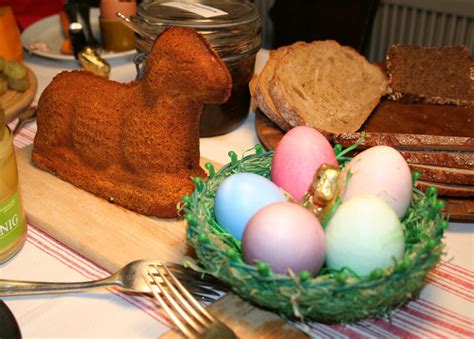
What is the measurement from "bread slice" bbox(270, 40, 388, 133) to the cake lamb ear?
31cm

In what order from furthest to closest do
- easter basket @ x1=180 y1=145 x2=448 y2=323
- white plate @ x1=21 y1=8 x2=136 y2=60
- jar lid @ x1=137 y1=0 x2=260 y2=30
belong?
white plate @ x1=21 y1=8 x2=136 y2=60 → jar lid @ x1=137 y1=0 x2=260 y2=30 → easter basket @ x1=180 y1=145 x2=448 y2=323

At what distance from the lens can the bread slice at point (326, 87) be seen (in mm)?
1190

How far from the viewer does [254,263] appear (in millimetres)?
684

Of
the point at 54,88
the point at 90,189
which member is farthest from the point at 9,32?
the point at 90,189

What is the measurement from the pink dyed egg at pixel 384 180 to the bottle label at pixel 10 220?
48cm

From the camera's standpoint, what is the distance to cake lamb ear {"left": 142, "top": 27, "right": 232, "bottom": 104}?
857 millimetres

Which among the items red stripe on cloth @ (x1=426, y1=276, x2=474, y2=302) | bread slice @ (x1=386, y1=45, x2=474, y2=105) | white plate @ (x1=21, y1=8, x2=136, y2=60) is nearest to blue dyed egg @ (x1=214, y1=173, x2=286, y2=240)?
red stripe on cloth @ (x1=426, y1=276, x2=474, y2=302)

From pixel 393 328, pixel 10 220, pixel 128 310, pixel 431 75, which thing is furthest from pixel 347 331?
pixel 431 75

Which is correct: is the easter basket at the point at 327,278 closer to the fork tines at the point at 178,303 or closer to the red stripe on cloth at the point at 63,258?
the fork tines at the point at 178,303

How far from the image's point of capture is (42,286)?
77cm

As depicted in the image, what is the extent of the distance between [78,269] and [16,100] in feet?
2.16

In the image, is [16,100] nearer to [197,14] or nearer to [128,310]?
[197,14]

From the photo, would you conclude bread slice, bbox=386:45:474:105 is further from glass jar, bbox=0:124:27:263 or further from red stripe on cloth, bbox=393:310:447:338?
glass jar, bbox=0:124:27:263

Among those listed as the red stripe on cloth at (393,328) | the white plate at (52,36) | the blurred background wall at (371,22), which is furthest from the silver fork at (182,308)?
the blurred background wall at (371,22)
